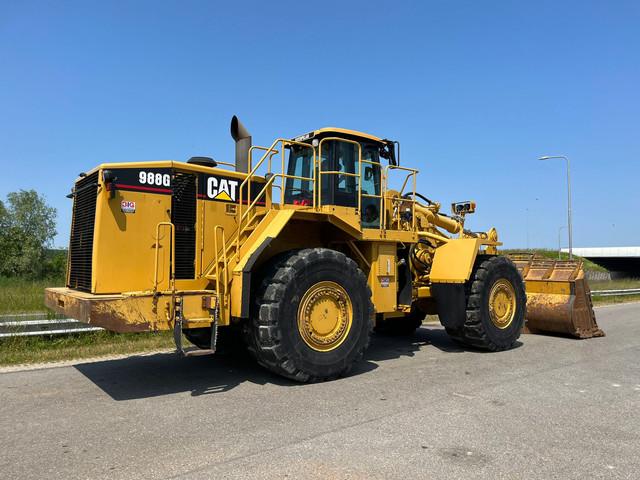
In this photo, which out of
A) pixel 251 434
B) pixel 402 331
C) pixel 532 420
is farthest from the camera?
pixel 402 331

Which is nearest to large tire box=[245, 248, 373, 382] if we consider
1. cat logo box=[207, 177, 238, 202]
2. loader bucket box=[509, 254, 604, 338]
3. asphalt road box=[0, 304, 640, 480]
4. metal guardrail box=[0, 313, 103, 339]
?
asphalt road box=[0, 304, 640, 480]

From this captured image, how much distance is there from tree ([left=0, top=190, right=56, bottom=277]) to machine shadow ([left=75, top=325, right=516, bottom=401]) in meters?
38.1

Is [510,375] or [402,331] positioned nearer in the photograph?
[510,375]

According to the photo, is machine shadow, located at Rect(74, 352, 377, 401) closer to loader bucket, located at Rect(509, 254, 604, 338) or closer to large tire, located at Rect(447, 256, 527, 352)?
large tire, located at Rect(447, 256, 527, 352)

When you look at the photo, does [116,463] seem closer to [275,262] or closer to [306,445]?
[306,445]

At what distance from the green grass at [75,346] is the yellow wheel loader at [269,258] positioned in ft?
5.96

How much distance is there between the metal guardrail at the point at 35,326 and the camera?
8375 millimetres

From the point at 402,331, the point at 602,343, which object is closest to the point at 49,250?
the point at 402,331

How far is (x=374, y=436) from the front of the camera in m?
4.30

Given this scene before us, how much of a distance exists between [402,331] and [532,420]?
566cm

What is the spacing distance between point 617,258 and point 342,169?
201ft

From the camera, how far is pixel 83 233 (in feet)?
20.8

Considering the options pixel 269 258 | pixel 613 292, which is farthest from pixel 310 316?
pixel 613 292

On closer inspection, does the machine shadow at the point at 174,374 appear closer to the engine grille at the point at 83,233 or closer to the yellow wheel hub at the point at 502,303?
the engine grille at the point at 83,233
